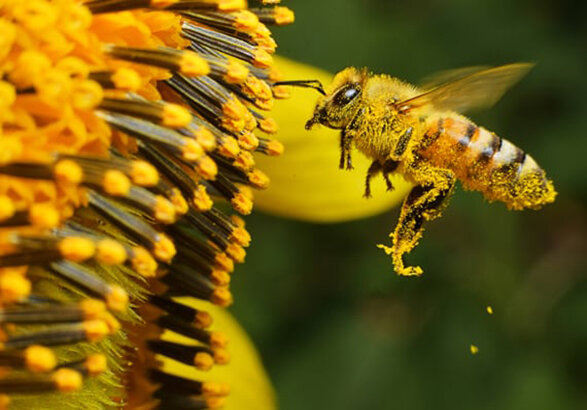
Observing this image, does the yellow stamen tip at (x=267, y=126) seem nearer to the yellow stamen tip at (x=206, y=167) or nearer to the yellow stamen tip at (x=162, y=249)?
the yellow stamen tip at (x=206, y=167)

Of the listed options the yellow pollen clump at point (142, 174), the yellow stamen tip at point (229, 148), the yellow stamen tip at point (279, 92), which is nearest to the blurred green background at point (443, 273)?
the yellow stamen tip at point (279, 92)

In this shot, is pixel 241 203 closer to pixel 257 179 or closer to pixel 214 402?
pixel 257 179

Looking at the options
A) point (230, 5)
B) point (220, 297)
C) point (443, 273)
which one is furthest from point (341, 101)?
point (443, 273)

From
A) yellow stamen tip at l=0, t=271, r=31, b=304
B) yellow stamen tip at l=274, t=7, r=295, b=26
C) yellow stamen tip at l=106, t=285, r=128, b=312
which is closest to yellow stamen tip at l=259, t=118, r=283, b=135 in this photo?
yellow stamen tip at l=274, t=7, r=295, b=26

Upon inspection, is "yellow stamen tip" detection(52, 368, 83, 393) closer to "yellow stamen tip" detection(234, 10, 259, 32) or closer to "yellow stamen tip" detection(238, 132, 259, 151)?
"yellow stamen tip" detection(238, 132, 259, 151)

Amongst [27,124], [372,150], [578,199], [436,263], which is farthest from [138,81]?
[578,199]
